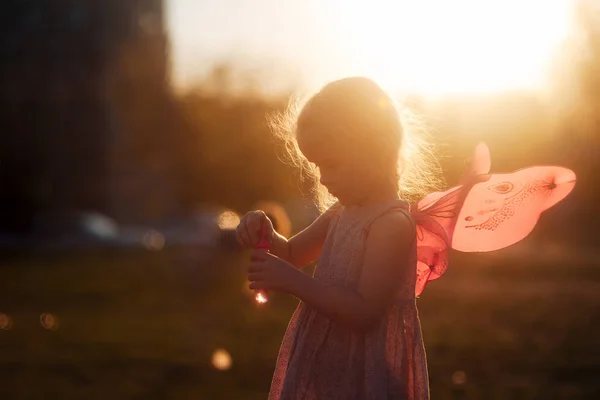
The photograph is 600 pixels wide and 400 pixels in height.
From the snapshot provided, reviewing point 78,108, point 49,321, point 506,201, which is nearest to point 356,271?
point 506,201

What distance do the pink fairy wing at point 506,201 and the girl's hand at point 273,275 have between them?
0.77 meters

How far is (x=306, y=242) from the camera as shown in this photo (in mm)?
3180

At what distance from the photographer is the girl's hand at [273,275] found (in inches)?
105

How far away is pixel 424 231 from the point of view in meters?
3.14

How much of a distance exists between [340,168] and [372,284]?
1.14 feet

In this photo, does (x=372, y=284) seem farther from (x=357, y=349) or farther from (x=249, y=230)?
(x=249, y=230)

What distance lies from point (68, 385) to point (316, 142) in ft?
15.6

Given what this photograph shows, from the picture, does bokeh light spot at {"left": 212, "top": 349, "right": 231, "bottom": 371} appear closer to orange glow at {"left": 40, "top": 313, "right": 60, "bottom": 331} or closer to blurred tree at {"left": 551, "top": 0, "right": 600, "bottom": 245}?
orange glow at {"left": 40, "top": 313, "right": 60, "bottom": 331}

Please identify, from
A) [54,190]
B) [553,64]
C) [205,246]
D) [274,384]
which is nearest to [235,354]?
[274,384]

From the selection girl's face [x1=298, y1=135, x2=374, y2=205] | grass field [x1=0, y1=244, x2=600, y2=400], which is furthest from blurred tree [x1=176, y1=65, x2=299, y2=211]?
girl's face [x1=298, y1=135, x2=374, y2=205]

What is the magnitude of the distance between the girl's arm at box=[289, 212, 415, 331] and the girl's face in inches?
4.5

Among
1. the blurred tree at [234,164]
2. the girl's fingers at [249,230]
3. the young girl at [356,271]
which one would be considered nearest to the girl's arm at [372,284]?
the young girl at [356,271]

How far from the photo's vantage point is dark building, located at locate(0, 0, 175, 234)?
1273 inches

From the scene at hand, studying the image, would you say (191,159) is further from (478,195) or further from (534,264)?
(478,195)
